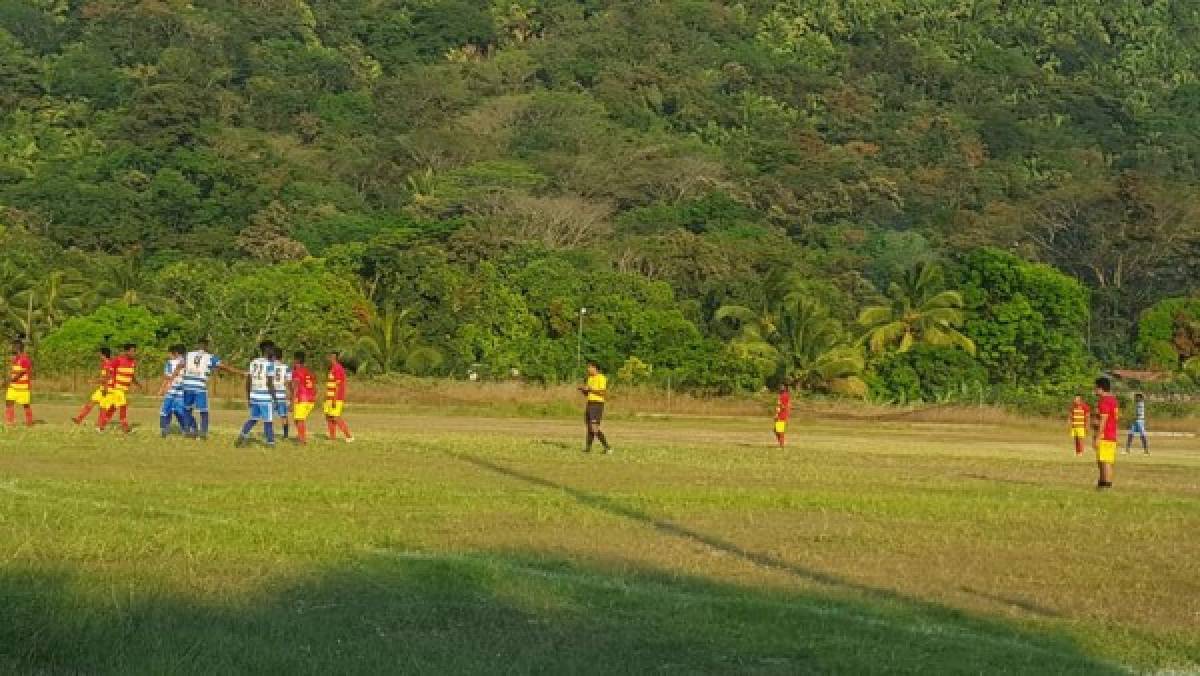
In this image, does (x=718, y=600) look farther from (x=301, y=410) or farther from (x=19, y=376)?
(x=19, y=376)

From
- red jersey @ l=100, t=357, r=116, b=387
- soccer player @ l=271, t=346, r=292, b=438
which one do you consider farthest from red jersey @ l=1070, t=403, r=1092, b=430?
red jersey @ l=100, t=357, r=116, b=387

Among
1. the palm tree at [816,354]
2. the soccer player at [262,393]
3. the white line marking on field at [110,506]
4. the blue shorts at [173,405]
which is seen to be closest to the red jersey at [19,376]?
the blue shorts at [173,405]

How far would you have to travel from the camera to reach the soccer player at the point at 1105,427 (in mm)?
24516

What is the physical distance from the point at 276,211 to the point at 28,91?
51.0 meters

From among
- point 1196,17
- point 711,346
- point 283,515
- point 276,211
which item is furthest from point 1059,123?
point 283,515

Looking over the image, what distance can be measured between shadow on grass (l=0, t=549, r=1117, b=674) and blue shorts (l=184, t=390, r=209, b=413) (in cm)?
1536

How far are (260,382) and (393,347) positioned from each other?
4066 cm

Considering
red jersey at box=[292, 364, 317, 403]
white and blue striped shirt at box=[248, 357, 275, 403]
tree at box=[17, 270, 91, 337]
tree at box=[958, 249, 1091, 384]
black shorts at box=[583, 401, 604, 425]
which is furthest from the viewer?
tree at box=[958, 249, 1091, 384]

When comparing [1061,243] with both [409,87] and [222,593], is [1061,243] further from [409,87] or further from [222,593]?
[222,593]

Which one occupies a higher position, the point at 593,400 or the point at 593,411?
the point at 593,400

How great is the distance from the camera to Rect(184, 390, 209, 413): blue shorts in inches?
1057

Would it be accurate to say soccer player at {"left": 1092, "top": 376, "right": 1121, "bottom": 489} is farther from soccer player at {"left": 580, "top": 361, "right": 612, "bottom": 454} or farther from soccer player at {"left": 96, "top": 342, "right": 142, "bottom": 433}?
soccer player at {"left": 96, "top": 342, "right": 142, "bottom": 433}

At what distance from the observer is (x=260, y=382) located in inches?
1014

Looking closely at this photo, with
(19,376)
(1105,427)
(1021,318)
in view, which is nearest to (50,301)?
(19,376)
